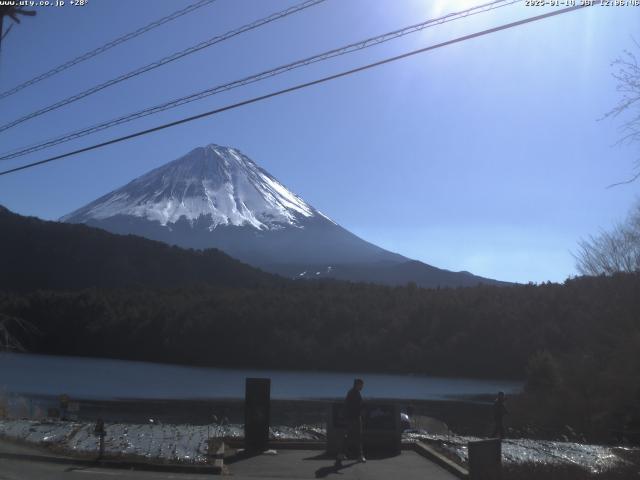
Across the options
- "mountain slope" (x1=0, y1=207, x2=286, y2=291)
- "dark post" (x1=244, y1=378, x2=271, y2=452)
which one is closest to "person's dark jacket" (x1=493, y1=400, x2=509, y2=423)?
"dark post" (x1=244, y1=378, x2=271, y2=452)

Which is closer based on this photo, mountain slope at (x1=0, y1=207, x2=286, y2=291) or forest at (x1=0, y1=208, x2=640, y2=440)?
forest at (x1=0, y1=208, x2=640, y2=440)

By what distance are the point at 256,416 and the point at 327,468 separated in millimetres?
1885

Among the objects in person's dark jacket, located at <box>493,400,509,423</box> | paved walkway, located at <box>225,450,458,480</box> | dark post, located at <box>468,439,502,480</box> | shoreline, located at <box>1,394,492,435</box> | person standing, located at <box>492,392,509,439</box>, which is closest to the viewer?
dark post, located at <box>468,439,502,480</box>

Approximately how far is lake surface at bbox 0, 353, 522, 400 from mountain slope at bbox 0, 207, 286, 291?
1382 inches

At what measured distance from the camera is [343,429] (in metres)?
13.9

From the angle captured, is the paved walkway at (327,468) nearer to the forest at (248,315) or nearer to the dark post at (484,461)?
the dark post at (484,461)

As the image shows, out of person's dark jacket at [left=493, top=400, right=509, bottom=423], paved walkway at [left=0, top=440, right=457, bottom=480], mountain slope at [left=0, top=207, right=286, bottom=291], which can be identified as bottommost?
paved walkway at [left=0, top=440, right=457, bottom=480]

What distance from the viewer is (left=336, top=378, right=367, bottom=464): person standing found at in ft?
43.5

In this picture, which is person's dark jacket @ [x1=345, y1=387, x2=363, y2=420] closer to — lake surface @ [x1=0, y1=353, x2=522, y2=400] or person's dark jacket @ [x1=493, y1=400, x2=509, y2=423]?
person's dark jacket @ [x1=493, y1=400, x2=509, y2=423]

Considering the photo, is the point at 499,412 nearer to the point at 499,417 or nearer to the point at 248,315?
the point at 499,417

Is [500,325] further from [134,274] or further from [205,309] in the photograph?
[134,274]

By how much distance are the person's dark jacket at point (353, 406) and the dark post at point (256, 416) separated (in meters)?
1.70

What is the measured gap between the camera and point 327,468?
1293 cm

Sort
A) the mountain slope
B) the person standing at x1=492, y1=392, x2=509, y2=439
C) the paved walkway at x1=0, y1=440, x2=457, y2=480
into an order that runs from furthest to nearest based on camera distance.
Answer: the mountain slope < the person standing at x1=492, y1=392, x2=509, y2=439 < the paved walkway at x1=0, y1=440, x2=457, y2=480
